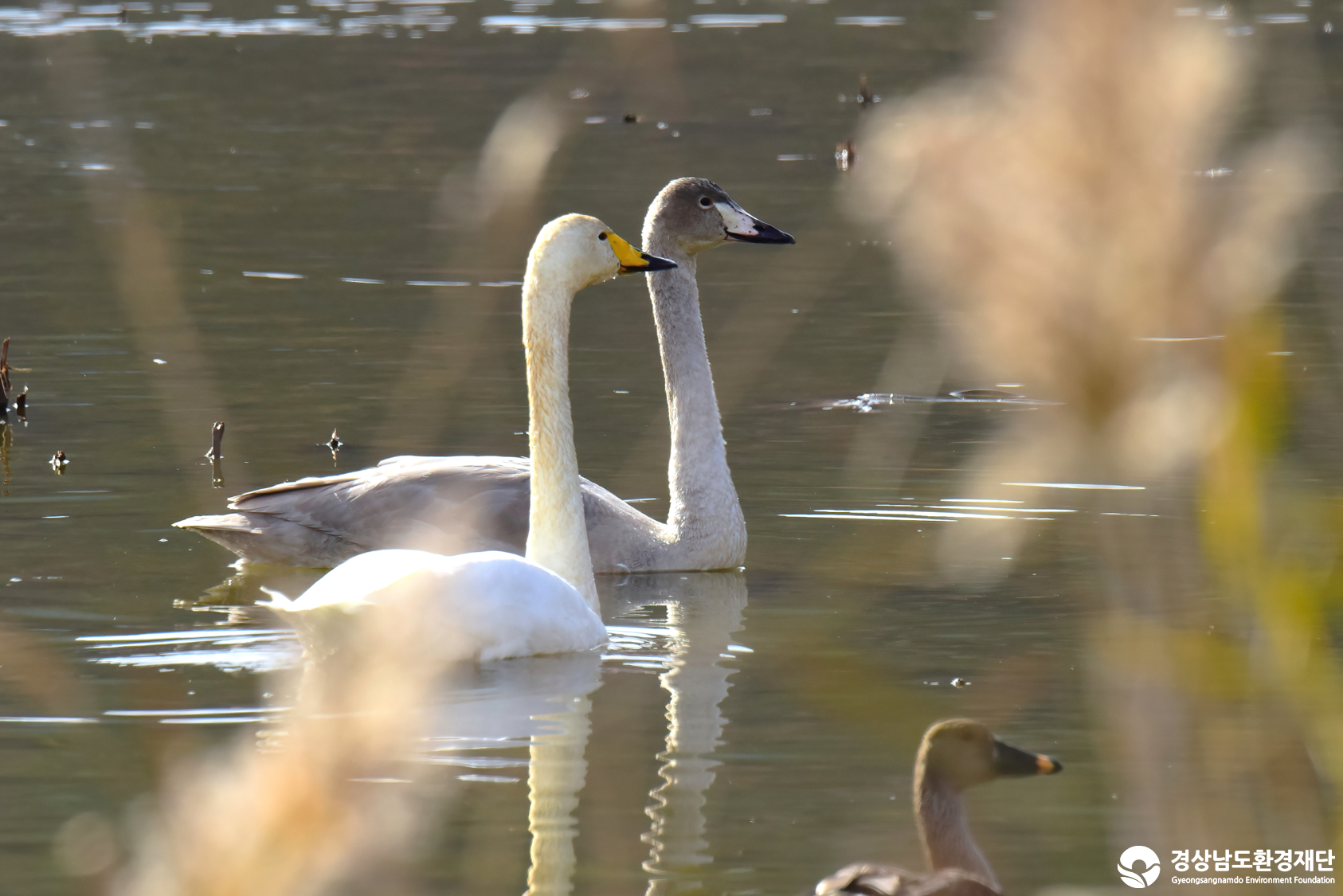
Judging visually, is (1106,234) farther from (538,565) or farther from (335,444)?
(335,444)

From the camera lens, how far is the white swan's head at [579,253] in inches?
316

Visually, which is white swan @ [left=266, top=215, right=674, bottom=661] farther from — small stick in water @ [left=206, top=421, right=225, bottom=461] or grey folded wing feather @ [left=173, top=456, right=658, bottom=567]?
small stick in water @ [left=206, top=421, right=225, bottom=461]

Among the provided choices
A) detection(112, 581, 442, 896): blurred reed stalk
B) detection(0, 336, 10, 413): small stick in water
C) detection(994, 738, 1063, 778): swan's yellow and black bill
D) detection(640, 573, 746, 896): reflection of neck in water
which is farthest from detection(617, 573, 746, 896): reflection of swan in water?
detection(0, 336, 10, 413): small stick in water

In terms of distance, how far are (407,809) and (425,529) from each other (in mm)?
6801

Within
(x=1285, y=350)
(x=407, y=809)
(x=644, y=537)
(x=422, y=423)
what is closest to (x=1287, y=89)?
(x=1285, y=350)

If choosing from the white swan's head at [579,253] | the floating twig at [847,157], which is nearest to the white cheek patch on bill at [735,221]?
the white swan's head at [579,253]

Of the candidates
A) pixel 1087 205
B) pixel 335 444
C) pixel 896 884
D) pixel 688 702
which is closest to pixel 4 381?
pixel 335 444

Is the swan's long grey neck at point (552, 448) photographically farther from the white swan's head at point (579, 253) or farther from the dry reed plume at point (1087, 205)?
the dry reed plume at point (1087, 205)

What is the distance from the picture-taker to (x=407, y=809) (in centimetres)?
202

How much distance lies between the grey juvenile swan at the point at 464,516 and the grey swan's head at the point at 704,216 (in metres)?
0.88

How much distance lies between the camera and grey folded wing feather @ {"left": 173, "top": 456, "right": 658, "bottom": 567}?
29.1 ft

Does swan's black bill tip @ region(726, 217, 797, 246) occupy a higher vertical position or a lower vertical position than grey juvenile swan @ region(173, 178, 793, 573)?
higher

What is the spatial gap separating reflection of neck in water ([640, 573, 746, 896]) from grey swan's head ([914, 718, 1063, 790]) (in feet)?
2.09

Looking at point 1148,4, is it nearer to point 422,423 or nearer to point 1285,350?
point 422,423
